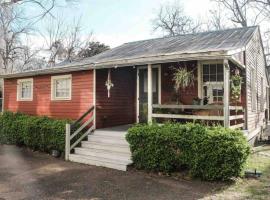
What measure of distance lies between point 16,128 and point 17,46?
2326cm

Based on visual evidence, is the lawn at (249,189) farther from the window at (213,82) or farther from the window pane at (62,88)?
the window pane at (62,88)

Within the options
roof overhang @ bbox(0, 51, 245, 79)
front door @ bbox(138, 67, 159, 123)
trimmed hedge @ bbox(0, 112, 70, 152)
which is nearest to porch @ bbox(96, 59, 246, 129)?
front door @ bbox(138, 67, 159, 123)

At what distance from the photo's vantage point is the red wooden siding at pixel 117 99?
420 inches

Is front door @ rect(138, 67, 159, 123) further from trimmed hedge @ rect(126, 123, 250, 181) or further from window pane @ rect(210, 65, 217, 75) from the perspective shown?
trimmed hedge @ rect(126, 123, 250, 181)

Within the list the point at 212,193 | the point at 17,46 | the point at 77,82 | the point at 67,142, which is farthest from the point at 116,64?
the point at 17,46

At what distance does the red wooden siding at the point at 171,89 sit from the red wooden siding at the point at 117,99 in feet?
5.32

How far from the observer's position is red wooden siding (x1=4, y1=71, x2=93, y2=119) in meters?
10.8

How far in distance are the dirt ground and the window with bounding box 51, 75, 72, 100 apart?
3.64 m

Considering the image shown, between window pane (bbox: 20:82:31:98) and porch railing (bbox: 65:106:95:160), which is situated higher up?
window pane (bbox: 20:82:31:98)

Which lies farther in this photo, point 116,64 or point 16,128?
point 16,128

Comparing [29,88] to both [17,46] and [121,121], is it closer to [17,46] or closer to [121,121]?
[121,121]

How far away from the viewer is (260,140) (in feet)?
44.1

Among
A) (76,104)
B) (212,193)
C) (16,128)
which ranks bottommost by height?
(212,193)

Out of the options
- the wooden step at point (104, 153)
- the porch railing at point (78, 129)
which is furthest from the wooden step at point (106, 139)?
the wooden step at point (104, 153)
